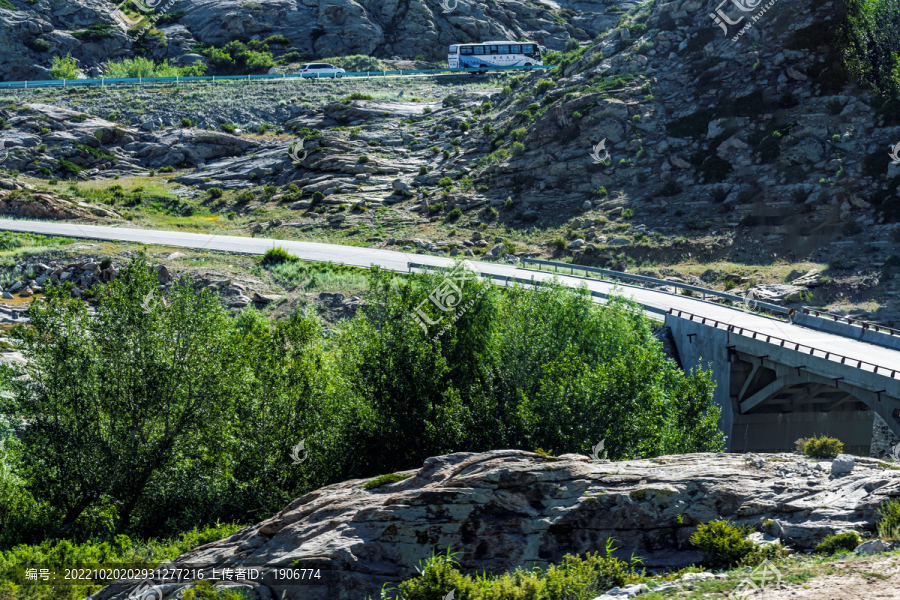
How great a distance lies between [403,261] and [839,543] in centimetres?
3842

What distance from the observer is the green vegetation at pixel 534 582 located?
416 inches

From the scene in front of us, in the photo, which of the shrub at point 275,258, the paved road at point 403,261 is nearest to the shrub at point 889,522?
the paved road at point 403,261

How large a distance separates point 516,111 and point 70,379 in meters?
59.3

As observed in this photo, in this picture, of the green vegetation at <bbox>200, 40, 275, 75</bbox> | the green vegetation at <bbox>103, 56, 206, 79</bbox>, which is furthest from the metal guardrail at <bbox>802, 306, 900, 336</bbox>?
the green vegetation at <bbox>103, 56, 206, 79</bbox>

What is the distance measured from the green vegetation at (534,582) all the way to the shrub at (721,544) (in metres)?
1.30

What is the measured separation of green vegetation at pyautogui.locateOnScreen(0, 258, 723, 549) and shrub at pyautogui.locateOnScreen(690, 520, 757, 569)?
27.1ft

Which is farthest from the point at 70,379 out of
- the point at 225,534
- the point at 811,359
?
the point at 811,359

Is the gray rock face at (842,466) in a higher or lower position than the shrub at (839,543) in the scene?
higher

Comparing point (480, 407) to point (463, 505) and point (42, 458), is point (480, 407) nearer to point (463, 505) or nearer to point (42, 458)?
point (463, 505)

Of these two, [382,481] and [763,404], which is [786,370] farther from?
[382,481]

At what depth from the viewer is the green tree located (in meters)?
20.6

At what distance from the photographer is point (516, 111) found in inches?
2837

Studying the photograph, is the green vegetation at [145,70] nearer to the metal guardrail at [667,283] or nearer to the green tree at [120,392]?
the metal guardrail at [667,283]

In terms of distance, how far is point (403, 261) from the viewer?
1873 inches
